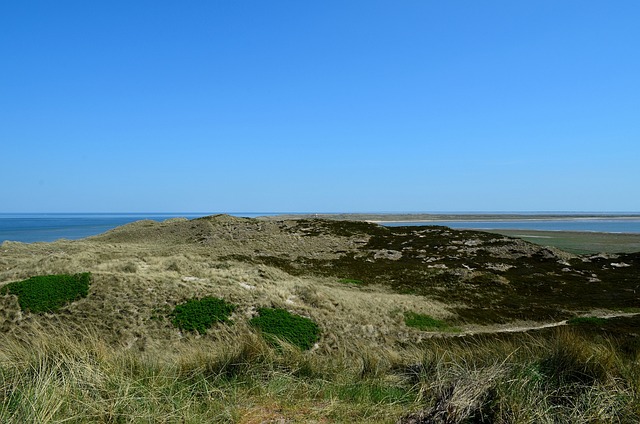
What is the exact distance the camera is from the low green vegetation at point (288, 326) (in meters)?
12.9

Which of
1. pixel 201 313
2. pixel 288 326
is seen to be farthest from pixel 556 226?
pixel 201 313

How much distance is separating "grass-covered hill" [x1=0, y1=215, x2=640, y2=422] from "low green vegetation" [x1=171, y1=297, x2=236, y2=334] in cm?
5

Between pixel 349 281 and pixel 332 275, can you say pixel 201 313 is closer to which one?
pixel 349 281

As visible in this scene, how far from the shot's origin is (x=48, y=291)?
1285cm

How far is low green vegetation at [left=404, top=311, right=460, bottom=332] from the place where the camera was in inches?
660

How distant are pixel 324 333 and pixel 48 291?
846 cm

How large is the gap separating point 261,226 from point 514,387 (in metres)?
39.8

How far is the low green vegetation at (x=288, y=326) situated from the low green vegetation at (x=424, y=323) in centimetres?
473

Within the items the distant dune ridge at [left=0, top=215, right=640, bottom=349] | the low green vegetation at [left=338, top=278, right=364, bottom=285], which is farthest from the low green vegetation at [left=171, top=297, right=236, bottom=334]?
the low green vegetation at [left=338, top=278, right=364, bottom=285]

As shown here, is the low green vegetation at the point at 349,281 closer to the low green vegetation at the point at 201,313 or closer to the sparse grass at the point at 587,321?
the sparse grass at the point at 587,321

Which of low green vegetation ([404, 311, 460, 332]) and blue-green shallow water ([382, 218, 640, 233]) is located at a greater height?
blue-green shallow water ([382, 218, 640, 233])

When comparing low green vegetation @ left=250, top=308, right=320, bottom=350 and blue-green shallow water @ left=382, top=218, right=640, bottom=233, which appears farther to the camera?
blue-green shallow water @ left=382, top=218, right=640, bottom=233

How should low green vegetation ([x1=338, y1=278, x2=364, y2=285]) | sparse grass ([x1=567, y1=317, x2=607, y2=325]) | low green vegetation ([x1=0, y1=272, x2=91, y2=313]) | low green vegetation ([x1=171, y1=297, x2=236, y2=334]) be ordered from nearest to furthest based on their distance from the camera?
low green vegetation ([x1=0, y1=272, x2=91, y2=313]), low green vegetation ([x1=171, y1=297, x2=236, y2=334]), sparse grass ([x1=567, y1=317, x2=607, y2=325]), low green vegetation ([x1=338, y1=278, x2=364, y2=285])

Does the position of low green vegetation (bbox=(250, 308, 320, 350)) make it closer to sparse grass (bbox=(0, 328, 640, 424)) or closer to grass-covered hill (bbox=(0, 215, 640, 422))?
grass-covered hill (bbox=(0, 215, 640, 422))
